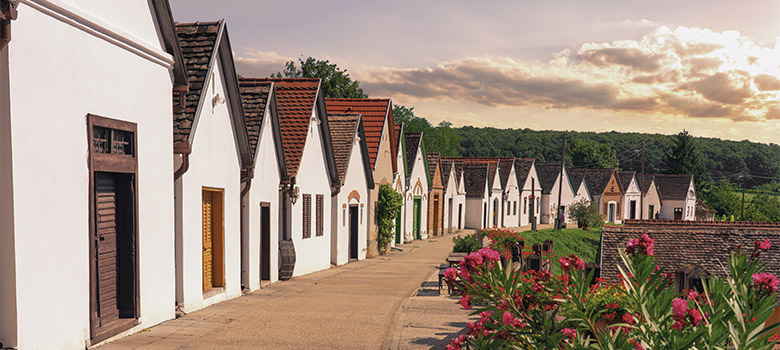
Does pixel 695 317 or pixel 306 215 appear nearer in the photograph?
pixel 695 317

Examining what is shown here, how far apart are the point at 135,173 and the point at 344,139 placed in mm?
14015

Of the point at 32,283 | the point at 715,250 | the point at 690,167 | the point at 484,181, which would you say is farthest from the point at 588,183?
the point at 32,283

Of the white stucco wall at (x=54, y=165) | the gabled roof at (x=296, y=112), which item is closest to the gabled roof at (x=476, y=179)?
the gabled roof at (x=296, y=112)

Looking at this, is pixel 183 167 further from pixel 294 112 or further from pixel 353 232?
pixel 353 232

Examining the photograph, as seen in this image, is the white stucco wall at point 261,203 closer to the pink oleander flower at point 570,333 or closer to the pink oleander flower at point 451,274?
the pink oleander flower at point 451,274

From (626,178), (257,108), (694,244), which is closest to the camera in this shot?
(257,108)

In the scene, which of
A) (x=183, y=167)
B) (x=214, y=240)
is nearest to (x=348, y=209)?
(x=214, y=240)

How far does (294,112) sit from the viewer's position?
1906cm

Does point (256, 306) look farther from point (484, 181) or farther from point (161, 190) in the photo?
point (484, 181)

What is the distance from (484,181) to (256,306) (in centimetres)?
3903

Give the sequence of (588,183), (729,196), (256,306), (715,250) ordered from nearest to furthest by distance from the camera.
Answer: (256,306) < (715,250) < (588,183) < (729,196)

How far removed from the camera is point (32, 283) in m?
6.84

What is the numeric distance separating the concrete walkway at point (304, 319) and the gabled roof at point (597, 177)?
182 feet

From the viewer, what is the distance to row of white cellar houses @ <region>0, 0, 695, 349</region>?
22.2 feet
